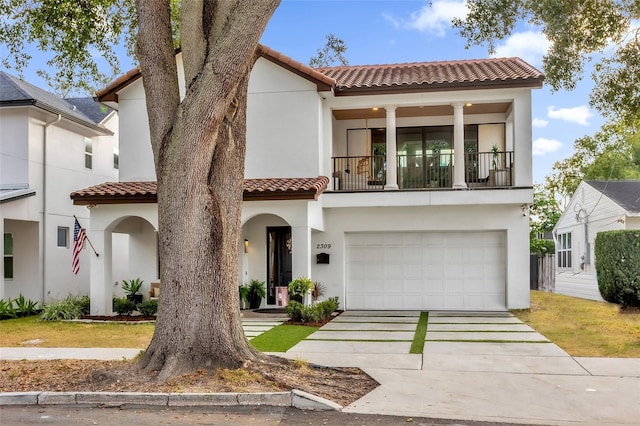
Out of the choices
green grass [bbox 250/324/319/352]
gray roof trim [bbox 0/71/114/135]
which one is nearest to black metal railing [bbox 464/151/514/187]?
green grass [bbox 250/324/319/352]

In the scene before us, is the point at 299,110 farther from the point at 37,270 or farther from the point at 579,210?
the point at 579,210

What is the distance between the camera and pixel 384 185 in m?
18.9

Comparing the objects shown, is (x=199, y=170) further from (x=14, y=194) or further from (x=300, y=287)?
(x=14, y=194)

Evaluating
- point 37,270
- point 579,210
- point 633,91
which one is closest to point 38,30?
point 37,270

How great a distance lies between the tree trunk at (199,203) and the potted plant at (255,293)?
9.37 m

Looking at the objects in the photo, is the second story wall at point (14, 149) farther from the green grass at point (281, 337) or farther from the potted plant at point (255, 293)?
the green grass at point (281, 337)

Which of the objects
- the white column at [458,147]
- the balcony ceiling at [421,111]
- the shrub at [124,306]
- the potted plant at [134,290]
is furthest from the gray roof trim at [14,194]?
the white column at [458,147]

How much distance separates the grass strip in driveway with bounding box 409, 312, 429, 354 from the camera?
1122 centimetres

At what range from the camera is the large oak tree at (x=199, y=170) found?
8344 mm

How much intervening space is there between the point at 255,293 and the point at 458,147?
6.98 meters

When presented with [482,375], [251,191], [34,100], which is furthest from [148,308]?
[482,375]

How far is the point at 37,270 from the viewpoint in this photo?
19.1 metres

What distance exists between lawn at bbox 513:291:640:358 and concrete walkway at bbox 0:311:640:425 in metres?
0.44

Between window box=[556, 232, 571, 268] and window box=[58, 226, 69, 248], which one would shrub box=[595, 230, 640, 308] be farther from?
window box=[58, 226, 69, 248]
